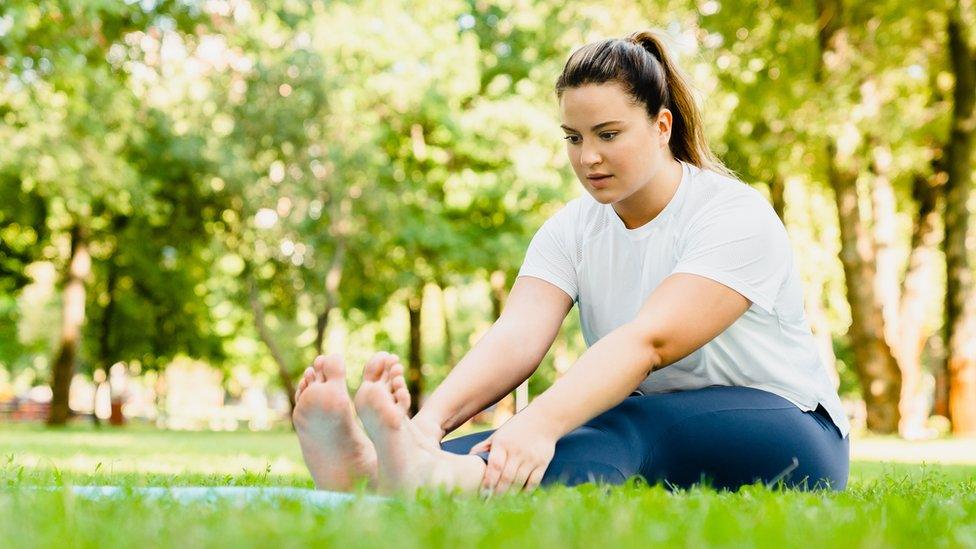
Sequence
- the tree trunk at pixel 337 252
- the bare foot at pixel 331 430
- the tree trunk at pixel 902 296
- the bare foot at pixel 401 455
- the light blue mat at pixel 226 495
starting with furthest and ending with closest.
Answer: the tree trunk at pixel 337 252 → the tree trunk at pixel 902 296 → the bare foot at pixel 331 430 → the bare foot at pixel 401 455 → the light blue mat at pixel 226 495

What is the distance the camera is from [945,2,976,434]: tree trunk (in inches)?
591

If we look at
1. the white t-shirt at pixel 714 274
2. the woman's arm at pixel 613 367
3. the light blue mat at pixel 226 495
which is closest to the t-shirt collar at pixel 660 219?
the white t-shirt at pixel 714 274

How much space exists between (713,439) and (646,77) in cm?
113

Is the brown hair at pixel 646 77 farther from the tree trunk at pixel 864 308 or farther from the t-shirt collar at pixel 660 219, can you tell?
the tree trunk at pixel 864 308

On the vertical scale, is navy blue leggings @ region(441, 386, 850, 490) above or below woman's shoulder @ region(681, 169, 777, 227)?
below

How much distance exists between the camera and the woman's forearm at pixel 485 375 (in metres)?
3.29

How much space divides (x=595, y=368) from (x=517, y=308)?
0.74 metres

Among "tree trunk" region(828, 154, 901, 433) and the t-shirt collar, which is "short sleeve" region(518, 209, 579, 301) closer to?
the t-shirt collar

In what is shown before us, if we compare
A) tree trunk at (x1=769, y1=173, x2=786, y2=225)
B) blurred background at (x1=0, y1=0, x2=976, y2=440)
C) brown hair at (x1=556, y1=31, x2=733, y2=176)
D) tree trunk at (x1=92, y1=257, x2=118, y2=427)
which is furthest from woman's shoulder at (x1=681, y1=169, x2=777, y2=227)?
tree trunk at (x1=92, y1=257, x2=118, y2=427)

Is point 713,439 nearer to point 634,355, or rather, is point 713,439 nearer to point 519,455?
point 634,355

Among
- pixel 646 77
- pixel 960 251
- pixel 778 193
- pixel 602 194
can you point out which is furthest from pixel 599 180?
pixel 778 193

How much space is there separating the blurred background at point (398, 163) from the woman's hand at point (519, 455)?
1012 centimetres

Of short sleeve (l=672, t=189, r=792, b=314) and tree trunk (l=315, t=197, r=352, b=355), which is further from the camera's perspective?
tree trunk (l=315, t=197, r=352, b=355)

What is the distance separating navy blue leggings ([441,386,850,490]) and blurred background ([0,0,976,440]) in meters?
10.0
